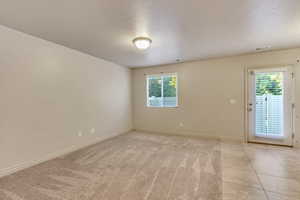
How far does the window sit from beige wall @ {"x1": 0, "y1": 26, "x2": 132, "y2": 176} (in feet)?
5.88

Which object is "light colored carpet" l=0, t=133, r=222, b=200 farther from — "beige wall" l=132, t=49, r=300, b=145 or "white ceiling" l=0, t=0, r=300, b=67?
"white ceiling" l=0, t=0, r=300, b=67

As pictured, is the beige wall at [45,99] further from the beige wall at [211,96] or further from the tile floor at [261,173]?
the tile floor at [261,173]

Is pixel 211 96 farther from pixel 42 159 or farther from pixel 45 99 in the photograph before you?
pixel 42 159

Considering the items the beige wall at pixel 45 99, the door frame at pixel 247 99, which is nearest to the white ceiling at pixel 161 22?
the beige wall at pixel 45 99

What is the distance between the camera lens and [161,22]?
250 cm

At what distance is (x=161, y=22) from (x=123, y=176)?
2581 millimetres

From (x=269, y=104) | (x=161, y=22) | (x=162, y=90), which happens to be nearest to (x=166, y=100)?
(x=162, y=90)

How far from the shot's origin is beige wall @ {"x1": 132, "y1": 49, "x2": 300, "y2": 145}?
4444 millimetres

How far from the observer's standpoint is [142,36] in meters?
3.05

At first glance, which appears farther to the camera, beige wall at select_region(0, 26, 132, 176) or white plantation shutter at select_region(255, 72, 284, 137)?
white plantation shutter at select_region(255, 72, 284, 137)

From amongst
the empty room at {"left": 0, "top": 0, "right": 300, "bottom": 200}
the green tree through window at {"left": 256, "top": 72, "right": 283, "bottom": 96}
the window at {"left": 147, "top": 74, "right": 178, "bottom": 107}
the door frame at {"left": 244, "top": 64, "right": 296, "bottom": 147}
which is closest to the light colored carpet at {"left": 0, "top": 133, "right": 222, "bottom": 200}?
the empty room at {"left": 0, "top": 0, "right": 300, "bottom": 200}

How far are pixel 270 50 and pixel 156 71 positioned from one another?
340cm

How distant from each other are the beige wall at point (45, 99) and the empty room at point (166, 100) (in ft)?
0.06

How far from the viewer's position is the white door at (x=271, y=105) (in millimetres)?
3992
